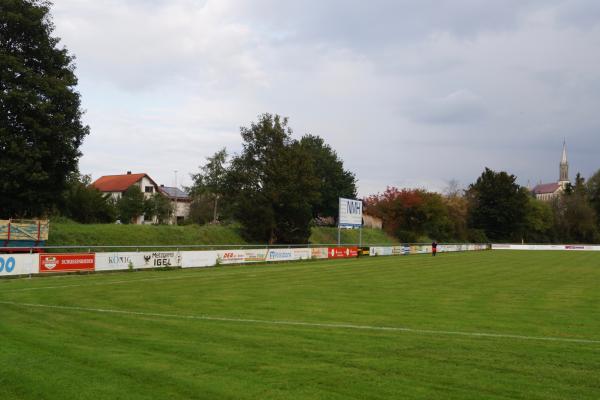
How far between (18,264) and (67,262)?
8.84ft

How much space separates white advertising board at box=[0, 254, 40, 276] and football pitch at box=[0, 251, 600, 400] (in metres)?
5.54

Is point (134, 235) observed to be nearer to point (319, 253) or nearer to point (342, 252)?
point (319, 253)

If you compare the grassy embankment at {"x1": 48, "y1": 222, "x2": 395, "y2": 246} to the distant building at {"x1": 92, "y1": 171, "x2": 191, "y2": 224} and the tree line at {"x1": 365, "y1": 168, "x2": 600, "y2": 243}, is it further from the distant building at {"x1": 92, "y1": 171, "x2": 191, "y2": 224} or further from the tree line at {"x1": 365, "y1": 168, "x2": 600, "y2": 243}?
the distant building at {"x1": 92, "y1": 171, "x2": 191, "y2": 224}

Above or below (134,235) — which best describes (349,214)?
above

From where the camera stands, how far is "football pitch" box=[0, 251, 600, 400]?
22.7ft

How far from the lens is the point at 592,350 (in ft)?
31.1

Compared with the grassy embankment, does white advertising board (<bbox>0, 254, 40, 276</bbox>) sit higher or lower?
lower

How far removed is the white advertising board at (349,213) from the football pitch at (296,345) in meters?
34.2

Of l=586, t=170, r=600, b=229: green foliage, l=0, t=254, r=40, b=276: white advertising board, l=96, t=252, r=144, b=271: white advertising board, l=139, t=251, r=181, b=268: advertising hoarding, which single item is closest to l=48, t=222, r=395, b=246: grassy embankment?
l=96, t=252, r=144, b=271: white advertising board

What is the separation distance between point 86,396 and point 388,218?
251 feet

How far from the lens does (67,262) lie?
2672 cm

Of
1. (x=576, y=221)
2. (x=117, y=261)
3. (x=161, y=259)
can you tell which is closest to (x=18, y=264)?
(x=117, y=261)

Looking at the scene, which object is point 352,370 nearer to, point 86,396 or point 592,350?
point 86,396

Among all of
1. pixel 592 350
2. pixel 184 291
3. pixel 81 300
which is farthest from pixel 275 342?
pixel 184 291
